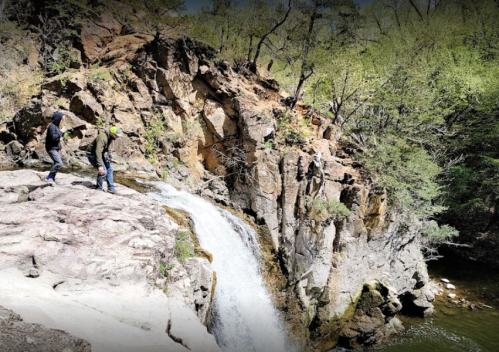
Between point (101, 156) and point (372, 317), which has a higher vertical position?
point (101, 156)

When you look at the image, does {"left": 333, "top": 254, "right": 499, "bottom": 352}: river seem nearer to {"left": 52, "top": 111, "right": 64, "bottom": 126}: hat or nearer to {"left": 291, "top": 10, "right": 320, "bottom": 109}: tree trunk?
{"left": 52, "top": 111, "right": 64, "bottom": 126}: hat

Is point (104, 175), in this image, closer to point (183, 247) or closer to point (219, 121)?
point (183, 247)

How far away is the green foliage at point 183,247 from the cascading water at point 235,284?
43.3 inches

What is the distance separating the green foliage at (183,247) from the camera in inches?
281

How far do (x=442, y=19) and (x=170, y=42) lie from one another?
1870 centimetres

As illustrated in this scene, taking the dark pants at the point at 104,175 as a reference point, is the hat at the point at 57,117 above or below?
above

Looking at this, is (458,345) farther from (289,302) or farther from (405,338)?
(289,302)

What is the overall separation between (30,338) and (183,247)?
4686 millimetres

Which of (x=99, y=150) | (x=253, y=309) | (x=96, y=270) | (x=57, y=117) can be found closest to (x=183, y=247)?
(x=96, y=270)

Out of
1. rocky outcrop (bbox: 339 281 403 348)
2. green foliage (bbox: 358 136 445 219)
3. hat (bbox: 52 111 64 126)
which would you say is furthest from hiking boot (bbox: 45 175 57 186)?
green foliage (bbox: 358 136 445 219)

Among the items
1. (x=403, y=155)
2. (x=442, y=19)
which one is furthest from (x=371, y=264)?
(x=442, y=19)

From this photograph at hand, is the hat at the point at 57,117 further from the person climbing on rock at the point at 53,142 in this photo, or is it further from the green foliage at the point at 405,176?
the green foliage at the point at 405,176

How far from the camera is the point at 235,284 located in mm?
8633

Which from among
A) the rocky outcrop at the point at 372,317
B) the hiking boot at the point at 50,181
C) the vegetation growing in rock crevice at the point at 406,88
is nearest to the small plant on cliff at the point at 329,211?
the vegetation growing in rock crevice at the point at 406,88
